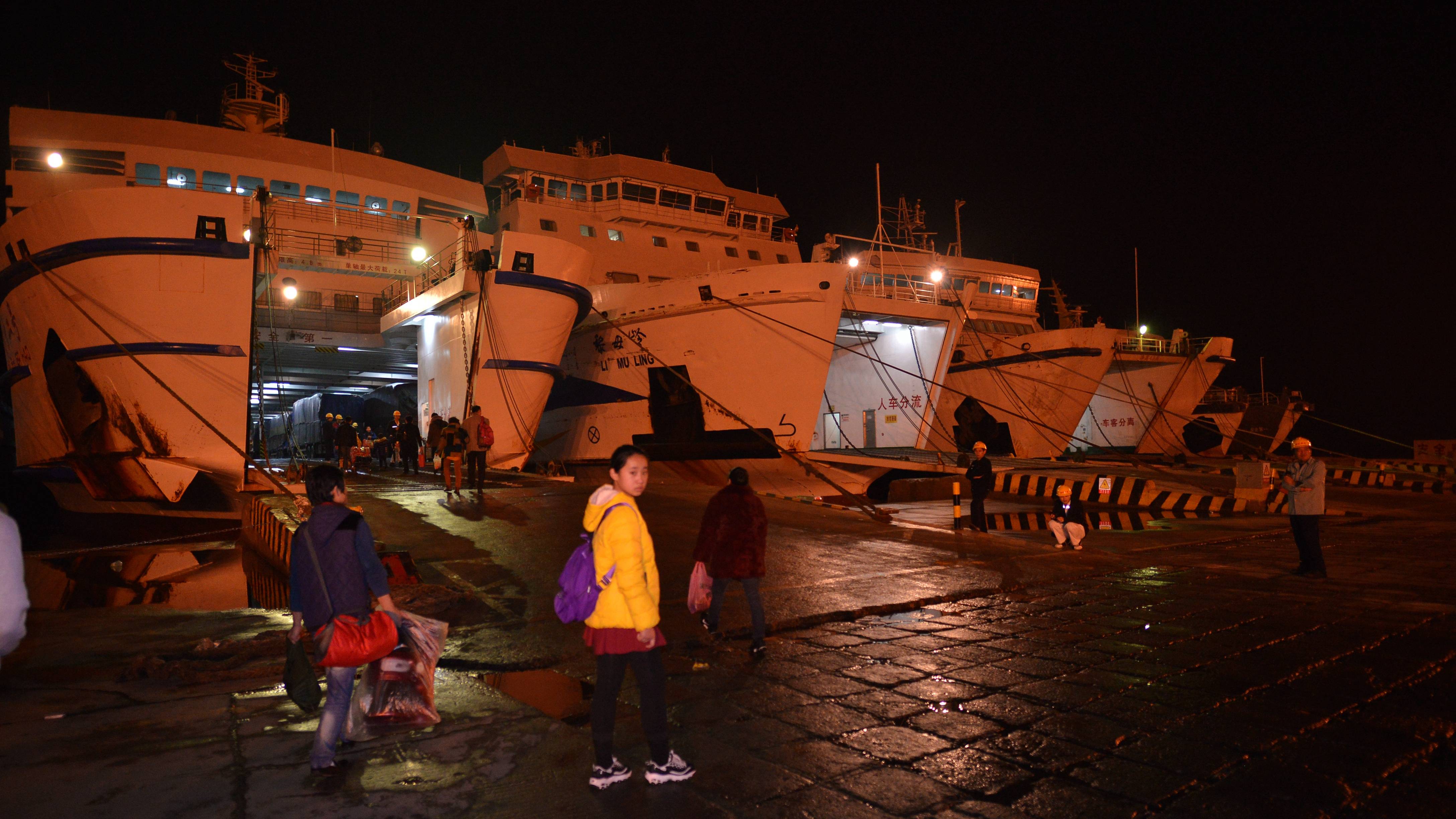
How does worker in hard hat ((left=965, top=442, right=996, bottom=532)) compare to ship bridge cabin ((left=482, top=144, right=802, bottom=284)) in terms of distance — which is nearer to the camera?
worker in hard hat ((left=965, top=442, right=996, bottom=532))

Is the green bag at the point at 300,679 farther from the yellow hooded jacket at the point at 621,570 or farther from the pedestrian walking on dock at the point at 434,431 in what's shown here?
the pedestrian walking on dock at the point at 434,431

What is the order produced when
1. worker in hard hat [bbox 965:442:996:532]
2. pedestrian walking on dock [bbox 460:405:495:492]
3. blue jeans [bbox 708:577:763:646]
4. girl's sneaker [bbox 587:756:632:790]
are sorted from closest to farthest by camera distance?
1. girl's sneaker [bbox 587:756:632:790]
2. blue jeans [bbox 708:577:763:646]
3. worker in hard hat [bbox 965:442:996:532]
4. pedestrian walking on dock [bbox 460:405:495:492]

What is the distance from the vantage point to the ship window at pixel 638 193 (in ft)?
66.6

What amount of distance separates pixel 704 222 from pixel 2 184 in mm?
15484

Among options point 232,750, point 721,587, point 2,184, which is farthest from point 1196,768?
point 2,184

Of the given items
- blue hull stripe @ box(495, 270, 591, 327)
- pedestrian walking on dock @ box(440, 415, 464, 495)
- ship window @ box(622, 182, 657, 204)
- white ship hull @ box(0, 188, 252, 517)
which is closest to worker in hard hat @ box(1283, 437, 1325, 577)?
pedestrian walking on dock @ box(440, 415, 464, 495)

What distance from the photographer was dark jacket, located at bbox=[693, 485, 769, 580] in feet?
16.3

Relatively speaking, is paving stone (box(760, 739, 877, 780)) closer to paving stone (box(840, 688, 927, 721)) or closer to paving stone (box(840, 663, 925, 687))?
paving stone (box(840, 688, 927, 721))

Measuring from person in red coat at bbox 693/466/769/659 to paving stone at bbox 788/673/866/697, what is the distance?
0.56 m

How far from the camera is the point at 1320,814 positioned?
105 inches

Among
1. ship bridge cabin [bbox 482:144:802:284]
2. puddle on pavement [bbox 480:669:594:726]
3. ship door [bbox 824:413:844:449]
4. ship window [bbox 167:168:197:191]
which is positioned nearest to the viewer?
puddle on pavement [bbox 480:669:594:726]

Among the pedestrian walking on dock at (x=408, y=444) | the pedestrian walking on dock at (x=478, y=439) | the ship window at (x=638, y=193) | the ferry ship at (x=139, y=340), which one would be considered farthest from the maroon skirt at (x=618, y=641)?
the ship window at (x=638, y=193)

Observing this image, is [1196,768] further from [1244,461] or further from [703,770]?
[1244,461]

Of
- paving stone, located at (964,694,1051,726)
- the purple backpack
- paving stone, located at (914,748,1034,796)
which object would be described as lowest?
paving stone, located at (914,748,1034,796)
